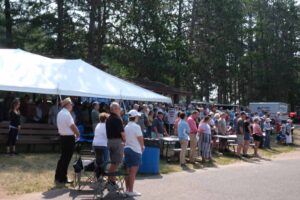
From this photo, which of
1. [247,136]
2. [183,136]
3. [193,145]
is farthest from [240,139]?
[183,136]

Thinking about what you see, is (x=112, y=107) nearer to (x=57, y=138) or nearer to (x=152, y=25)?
(x=57, y=138)

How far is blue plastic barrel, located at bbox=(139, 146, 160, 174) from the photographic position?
1366cm

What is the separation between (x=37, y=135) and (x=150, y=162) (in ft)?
16.2

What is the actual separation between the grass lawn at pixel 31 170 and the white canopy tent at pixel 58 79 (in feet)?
7.35

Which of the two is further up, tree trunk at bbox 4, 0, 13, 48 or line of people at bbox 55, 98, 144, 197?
tree trunk at bbox 4, 0, 13, 48

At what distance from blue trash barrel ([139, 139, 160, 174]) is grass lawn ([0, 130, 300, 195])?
0.69 meters

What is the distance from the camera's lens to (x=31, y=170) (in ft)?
42.3

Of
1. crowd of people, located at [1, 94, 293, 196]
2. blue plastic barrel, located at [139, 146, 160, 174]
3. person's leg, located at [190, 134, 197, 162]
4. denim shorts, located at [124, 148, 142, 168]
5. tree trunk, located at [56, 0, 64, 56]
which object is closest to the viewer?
denim shorts, located at [124, 148, 142, 168]

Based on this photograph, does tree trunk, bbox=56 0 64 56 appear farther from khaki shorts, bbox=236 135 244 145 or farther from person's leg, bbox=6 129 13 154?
person's leg, bbox=6 129 13 154

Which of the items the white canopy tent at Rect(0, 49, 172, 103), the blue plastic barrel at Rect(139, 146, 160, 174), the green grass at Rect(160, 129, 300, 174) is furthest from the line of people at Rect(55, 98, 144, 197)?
the white canopy tent at Rect(0, 49, 172, 103)

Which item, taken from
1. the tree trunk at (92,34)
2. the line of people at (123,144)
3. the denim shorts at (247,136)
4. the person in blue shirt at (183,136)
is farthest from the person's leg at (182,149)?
the tree trunk at (92,34)

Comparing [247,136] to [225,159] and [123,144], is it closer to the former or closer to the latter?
[225,159]

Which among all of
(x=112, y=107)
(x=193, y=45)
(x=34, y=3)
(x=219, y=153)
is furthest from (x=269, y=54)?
(x=112, y=107)

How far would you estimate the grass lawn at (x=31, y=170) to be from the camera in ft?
35.8
